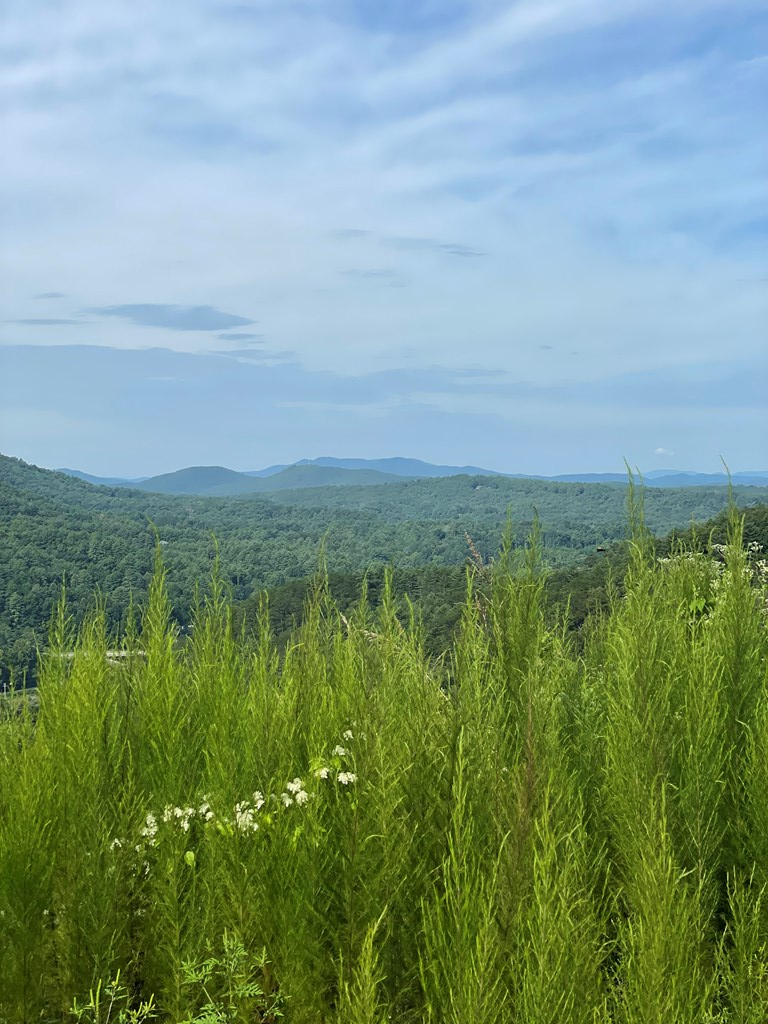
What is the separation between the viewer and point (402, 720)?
3643 mm

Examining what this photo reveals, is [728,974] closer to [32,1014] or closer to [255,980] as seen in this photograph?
[255,980]

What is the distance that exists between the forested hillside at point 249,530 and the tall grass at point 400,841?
0.84 meters

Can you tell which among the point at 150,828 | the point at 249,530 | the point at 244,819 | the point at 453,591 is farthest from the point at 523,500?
the point at 244,819

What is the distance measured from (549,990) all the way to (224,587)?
2.99 meters

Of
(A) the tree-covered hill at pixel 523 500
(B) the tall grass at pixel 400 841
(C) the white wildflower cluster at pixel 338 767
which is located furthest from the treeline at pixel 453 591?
(A) the tree-covered hill at pixel 523 500

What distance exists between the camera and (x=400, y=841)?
2.98 meters

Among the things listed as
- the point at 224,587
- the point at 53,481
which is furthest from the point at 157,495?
the point at 224,587

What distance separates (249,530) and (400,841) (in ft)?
327

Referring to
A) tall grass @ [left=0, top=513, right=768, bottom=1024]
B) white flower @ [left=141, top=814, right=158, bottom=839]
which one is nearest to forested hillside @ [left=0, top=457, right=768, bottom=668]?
tall grass @ [left=0, top=513, right=768, bottom=1024]

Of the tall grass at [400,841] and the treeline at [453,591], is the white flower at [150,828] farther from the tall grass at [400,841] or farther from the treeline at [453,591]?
the treeline at [453,591]

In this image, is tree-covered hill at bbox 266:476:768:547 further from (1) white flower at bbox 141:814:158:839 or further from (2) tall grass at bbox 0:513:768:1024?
(1) white flower at bbox 141:814:158:839

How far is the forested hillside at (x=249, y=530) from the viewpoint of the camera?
584 inches

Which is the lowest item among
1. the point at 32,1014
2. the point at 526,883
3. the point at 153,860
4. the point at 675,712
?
the point at 32,1014

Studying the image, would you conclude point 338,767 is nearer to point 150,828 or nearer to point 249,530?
point 150,828
